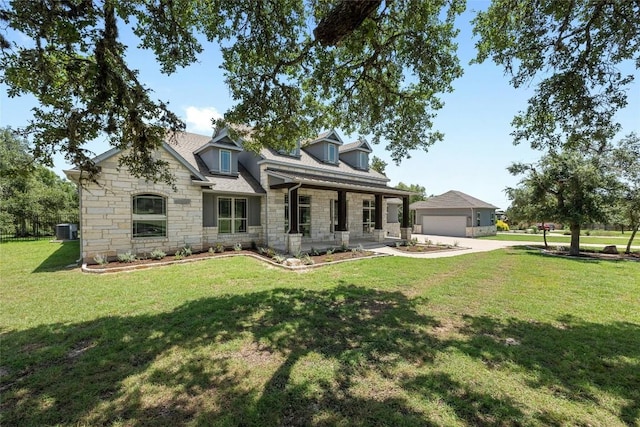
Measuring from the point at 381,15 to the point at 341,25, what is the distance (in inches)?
132

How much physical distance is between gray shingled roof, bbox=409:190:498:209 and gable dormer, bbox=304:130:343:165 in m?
14.7

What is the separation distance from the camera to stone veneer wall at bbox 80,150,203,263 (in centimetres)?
1038

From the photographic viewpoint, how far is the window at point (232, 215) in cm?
1412

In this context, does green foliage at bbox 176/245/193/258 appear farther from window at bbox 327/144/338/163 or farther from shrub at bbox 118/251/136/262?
window at bbox 327/144/338/163

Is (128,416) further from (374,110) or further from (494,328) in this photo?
(374,110)

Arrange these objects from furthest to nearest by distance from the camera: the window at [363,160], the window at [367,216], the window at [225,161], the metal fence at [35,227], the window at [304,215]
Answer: the metal fence at [35,227] → the window at [363,160] → the window at [367,216] → the window at [304,215] → the window at [225,161]

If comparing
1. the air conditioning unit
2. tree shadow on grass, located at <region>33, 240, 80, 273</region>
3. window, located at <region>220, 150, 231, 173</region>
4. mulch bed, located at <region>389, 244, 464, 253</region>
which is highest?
window, located at <region>220, 150, 231, 173</region>

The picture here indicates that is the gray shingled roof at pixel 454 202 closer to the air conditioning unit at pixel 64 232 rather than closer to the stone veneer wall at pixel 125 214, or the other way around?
the stone veneer wall at pixel 125 214

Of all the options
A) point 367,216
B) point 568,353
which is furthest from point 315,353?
point 367,216

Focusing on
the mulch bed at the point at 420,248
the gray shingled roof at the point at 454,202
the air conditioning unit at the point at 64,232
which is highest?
the gray shingled roof at the point at 454,202

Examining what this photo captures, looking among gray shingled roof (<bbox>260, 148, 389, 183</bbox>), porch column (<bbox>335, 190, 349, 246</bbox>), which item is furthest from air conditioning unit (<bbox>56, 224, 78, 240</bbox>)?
porch column (<bbox>335, 190, 349, 246</bbox>)

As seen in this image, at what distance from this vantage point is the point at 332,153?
19531 millimetres

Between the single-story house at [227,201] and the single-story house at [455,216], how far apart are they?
1158 cm

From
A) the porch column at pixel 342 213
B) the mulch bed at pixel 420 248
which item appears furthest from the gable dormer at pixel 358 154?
the mulch bed at pixel 420 248
